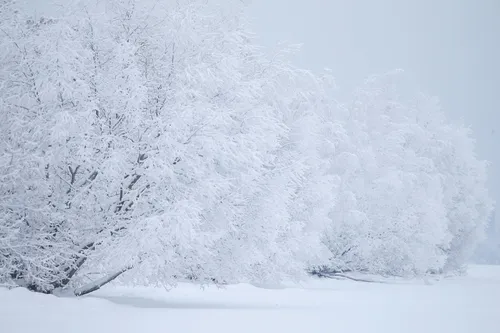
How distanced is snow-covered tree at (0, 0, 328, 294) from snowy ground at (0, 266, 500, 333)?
913 mm

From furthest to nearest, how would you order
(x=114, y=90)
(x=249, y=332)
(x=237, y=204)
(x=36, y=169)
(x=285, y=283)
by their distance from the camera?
(x=285, y=283) < (x=237, y=204) < (x=114, y=90) < (x=36, y=169) < (x=249, y=332)

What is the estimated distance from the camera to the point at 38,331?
26.9 ft

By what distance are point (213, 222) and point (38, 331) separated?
579 cm

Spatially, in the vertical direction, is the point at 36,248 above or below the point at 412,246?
below

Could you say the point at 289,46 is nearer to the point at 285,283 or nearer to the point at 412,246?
the point at 285,283

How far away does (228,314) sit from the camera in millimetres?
11727

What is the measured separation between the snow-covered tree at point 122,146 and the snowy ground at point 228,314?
91 cm

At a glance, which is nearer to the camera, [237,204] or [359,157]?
[237,204]

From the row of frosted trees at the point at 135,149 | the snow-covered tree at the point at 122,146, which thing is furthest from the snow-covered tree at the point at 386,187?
the snow-covered tree at the point at 122,146

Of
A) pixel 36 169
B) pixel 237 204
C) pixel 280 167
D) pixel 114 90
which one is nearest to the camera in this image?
pixel 36 169

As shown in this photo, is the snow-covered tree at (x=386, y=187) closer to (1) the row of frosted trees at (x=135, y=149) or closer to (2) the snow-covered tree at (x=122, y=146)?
(1) the row of frosted trees at (x=135, y=149)

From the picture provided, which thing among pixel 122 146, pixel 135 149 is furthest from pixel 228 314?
pixel 122 146

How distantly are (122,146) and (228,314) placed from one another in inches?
180

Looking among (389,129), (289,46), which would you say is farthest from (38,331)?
(389,129)
